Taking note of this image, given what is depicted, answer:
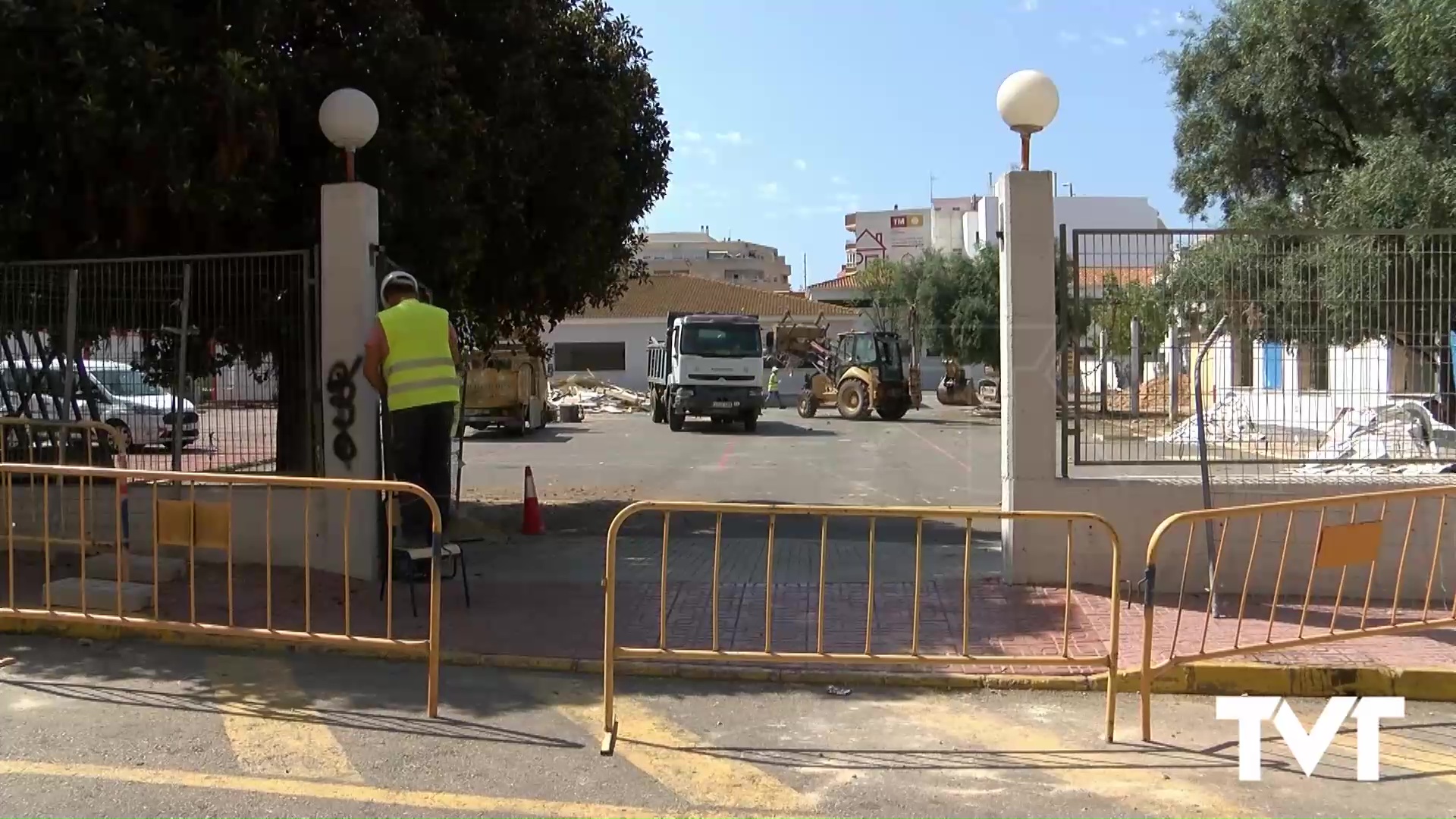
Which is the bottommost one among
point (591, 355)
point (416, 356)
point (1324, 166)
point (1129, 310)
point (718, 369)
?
point (416, 356)

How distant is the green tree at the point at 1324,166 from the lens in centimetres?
799

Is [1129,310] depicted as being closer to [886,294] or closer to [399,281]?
[399,281]

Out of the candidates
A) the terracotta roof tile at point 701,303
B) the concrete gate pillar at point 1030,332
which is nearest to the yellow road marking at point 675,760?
the concrete gate pillar at point 1030,332

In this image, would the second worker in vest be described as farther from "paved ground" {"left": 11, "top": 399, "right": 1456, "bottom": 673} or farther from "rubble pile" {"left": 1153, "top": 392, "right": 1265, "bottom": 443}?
"rubble pile" {"left": 1153, "top": 392, "right": 1265, "bottom": 443}

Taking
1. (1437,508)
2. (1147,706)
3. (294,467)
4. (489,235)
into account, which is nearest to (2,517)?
(294,467)

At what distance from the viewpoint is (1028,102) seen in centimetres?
798

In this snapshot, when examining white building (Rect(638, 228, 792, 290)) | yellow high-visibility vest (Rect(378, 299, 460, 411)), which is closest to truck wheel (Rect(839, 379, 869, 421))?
yellow high-visibility vest (Rect(378, 299, 460, 411))

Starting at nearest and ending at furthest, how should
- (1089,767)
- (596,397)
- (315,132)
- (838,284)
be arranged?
(1089,767)
(315,132)
(596,397)
(838,284)

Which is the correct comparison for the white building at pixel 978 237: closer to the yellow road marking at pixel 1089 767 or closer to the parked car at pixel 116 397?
the yellow road marking at pixel 1089 767

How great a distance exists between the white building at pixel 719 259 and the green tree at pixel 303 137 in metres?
84.5

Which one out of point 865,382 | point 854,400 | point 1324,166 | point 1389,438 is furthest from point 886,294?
point 1389,438

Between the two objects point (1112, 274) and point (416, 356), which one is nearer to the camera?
point (416, 356)

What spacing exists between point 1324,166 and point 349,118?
1545 centimetres

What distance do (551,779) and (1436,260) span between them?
22.7 ft
